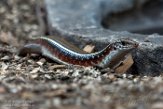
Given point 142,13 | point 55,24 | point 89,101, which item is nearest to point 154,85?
point 89,101

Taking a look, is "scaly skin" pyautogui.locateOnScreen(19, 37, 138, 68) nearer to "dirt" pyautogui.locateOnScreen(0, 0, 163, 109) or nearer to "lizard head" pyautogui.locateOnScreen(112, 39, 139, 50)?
"lizard head" pyautogui.locateOnScreen(112, 39, 139, 50)

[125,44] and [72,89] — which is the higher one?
[125,44]

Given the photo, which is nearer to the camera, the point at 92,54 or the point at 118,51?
the point at 118,51

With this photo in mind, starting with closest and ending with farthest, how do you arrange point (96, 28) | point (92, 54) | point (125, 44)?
1. point (125, 44)
2. point (92, 54)
3. point (96, 28)

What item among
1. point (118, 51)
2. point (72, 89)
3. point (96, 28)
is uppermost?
point (96, 28)

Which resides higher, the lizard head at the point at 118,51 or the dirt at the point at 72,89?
the lizard head at the point at 118,51

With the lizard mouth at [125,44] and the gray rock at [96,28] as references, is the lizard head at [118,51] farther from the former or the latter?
the gray rock at [96,28]

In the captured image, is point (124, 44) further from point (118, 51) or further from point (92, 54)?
point (92, 54)

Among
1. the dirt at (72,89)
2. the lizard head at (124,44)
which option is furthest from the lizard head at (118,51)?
the dirt at (72,89)

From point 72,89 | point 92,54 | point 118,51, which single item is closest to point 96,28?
point 92,54
